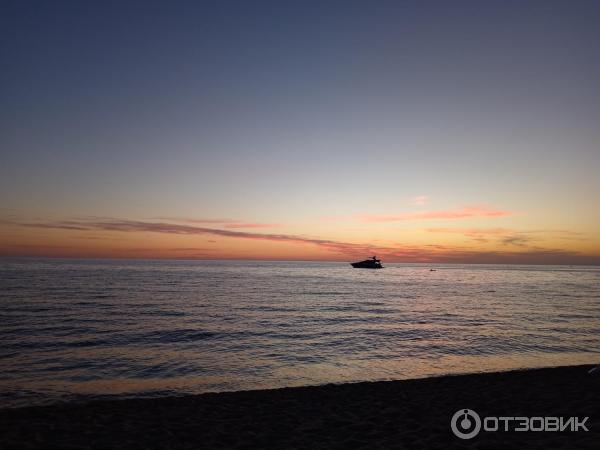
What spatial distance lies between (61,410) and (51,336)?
15937 mm

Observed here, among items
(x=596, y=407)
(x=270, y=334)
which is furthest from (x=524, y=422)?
(x=270, y=334)

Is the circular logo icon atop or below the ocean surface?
atop

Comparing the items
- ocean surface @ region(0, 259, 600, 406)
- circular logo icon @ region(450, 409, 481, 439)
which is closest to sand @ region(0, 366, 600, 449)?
circular logo icon @ region(450, 409, 481, 439)

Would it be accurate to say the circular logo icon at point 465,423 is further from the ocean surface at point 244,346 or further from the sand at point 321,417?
the ocean surface at point 244,346

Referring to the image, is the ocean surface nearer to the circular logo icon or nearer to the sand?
the sand

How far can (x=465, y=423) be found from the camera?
33.9 ft

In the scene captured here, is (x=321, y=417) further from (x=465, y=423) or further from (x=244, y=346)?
(x=244, y=346)

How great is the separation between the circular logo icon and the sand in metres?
0.19

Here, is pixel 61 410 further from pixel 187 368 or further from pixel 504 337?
pixel 504 337

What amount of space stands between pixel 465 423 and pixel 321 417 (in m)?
3.89

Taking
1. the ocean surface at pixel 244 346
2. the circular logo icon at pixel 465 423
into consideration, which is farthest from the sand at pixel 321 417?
the ocean surface at pixel 244 346

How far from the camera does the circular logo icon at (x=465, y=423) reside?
9680 mm

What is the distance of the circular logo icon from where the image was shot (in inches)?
381

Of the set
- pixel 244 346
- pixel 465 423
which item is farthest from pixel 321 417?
pixel 244 346
